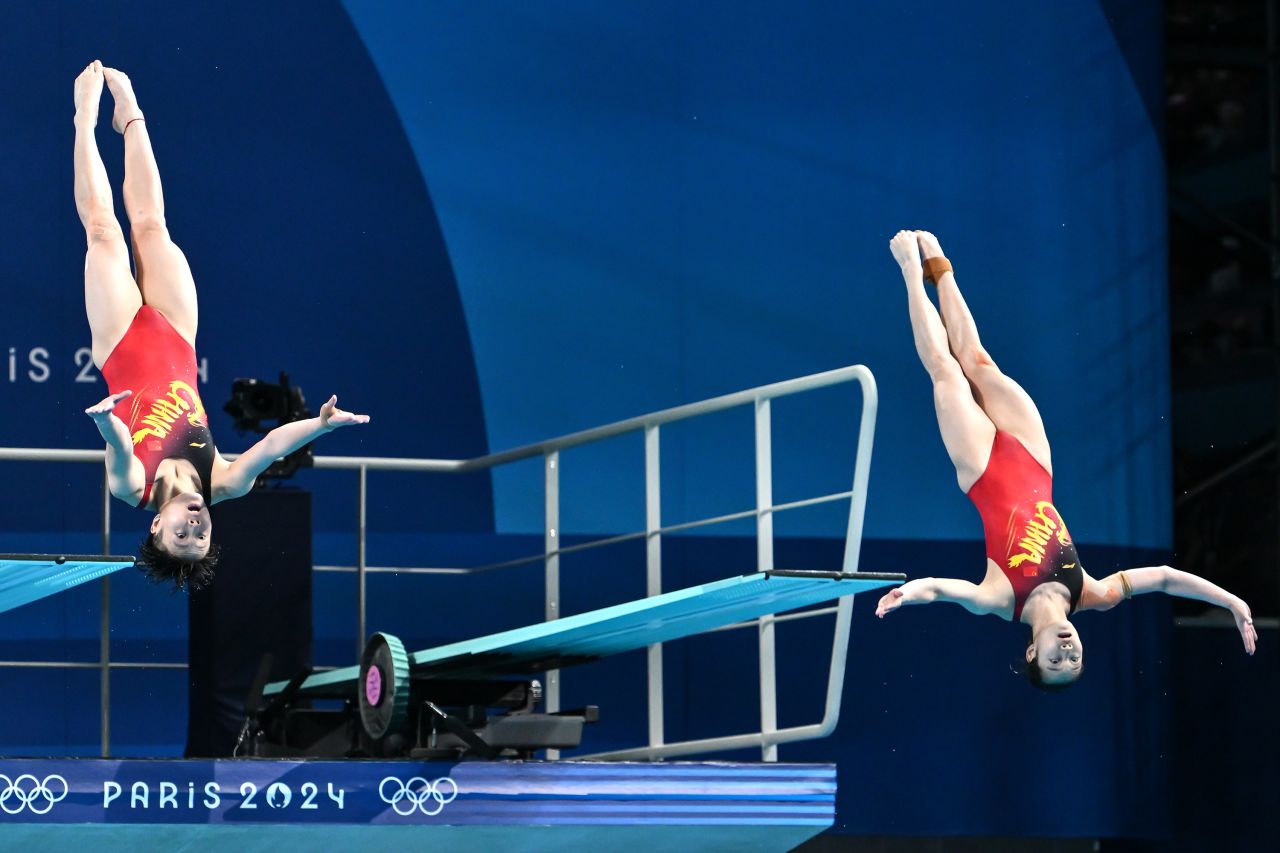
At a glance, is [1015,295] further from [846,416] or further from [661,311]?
[661,311]

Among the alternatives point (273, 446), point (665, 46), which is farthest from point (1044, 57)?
point (273, 446)

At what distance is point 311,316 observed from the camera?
715 centimetres

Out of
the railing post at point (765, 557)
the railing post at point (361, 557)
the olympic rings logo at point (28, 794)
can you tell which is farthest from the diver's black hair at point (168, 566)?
the railing post at point (765, 557)

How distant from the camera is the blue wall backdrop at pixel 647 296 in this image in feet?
23.0

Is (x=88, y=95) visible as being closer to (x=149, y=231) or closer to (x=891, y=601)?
(x=149, y=231)

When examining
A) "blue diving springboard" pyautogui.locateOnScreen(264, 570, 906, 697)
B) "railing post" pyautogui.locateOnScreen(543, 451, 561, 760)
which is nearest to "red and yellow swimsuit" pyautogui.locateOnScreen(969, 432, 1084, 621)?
"blue diving springboard" pyautogui.locateOnScreen(264, 570, 906, 697)

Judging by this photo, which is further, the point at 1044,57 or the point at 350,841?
the point at 1044,57

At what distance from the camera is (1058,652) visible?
5688mm

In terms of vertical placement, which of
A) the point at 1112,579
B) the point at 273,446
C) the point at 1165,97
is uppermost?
the point at 1165,97

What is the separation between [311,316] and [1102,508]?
9.84ft

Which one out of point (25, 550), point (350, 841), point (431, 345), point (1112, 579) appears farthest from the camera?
point (431, 345)

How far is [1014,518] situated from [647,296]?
6.88ft

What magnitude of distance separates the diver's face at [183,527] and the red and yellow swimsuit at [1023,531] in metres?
2.12

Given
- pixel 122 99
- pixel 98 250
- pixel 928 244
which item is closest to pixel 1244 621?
pixel 928 244
